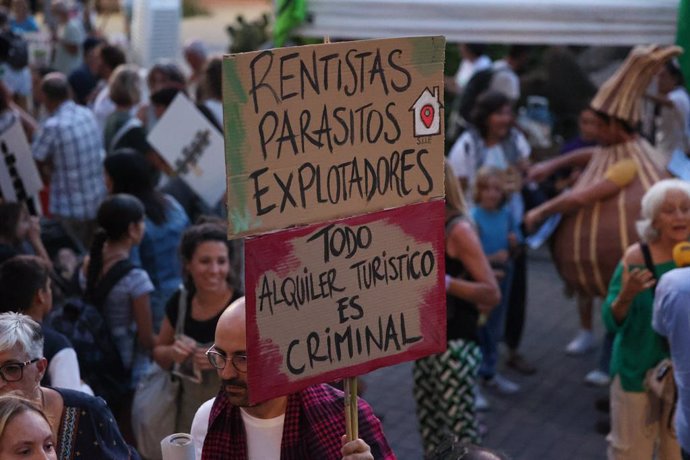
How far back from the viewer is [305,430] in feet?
10.1

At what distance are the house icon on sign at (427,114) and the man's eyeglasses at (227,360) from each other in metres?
0.81

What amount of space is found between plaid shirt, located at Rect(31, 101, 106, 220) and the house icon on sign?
469 cm

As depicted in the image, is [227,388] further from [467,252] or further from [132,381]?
[467,252]

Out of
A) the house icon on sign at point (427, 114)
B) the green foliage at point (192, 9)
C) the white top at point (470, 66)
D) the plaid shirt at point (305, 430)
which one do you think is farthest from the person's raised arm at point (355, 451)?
the green foliage at point (192, 9)

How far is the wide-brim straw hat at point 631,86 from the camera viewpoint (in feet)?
20.6

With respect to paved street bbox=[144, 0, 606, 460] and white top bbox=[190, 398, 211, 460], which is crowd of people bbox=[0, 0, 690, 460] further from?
paved street bbox=[144, 0, 606, 460]

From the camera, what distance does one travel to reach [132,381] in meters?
5.00

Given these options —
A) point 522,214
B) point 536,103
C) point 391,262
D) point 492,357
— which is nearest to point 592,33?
point 522,214

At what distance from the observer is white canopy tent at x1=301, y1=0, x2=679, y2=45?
7.00m

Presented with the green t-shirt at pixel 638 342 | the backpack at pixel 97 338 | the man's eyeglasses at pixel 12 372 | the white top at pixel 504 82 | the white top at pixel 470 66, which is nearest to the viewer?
the man's eyeglasses at pixel 12 372

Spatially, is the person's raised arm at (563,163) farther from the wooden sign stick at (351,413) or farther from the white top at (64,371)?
the wooden sign stick at (351,413)

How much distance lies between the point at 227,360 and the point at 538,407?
3868 millimetres

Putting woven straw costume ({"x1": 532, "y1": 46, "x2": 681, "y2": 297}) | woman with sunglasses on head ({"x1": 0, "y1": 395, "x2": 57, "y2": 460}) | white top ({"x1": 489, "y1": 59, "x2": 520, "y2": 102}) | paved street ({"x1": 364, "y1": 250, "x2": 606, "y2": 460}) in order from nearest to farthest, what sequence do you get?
woman with sunglasses on head ({"x1": 0, "y1": 395, "x2": 57, "y2": 460}), paved street ({"x1": 364, "y1": 250, "x2": 606, "y2": 460}), woven straw costume ({"x1": 532, "y1": 46, "x2": 681, "y2": 297}), white top ({"x1": 489, "y1": 59, "x2": 520, "y2": 102})

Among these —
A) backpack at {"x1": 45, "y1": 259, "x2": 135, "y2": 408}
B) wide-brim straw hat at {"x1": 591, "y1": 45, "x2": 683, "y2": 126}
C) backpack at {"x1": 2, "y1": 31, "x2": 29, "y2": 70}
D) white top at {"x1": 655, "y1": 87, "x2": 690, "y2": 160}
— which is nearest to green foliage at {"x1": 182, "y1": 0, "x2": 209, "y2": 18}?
backpack at {"x1": 2, "y1": 31, "x2": 29, "y2": 70}
